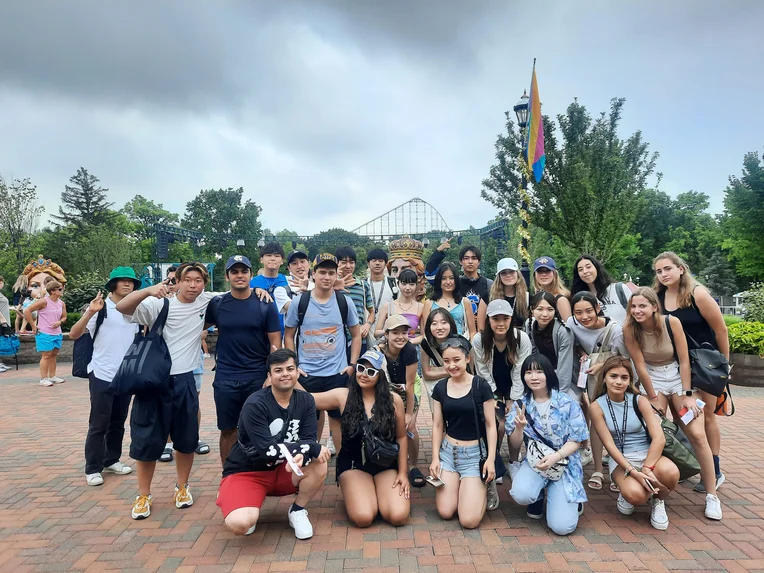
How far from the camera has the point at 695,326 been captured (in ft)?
12.2

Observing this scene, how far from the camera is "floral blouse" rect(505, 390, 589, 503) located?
3293 millimetres

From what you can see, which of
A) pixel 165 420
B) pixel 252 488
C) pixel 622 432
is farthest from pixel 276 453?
pixel 622 432

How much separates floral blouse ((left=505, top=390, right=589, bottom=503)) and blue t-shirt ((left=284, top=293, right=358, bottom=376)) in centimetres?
163

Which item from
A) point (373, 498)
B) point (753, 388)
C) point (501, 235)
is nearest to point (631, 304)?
point (373, 498)

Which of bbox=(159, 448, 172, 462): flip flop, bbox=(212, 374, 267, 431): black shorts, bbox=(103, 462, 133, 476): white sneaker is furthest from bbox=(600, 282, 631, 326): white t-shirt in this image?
bbox=(103, 462, 133, 476): white sneaker

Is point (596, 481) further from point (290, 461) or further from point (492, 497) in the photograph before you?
point (290, 461)

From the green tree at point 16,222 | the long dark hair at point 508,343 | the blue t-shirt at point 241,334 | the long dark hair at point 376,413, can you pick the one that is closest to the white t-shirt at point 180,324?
the blue t-shirt at point 241,334

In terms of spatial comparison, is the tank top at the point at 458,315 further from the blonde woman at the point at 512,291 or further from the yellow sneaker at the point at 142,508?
the yellow sneaker at the point at 142,508

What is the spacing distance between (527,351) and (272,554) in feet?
8.12

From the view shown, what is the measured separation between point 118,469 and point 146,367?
1755mm

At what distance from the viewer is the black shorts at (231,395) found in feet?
12.2

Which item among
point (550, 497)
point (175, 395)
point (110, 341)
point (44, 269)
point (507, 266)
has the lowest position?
point (550, 497)

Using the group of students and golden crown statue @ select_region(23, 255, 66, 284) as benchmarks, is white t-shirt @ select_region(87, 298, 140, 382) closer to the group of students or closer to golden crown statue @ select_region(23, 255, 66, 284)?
the group of students

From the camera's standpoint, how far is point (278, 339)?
3844mm
